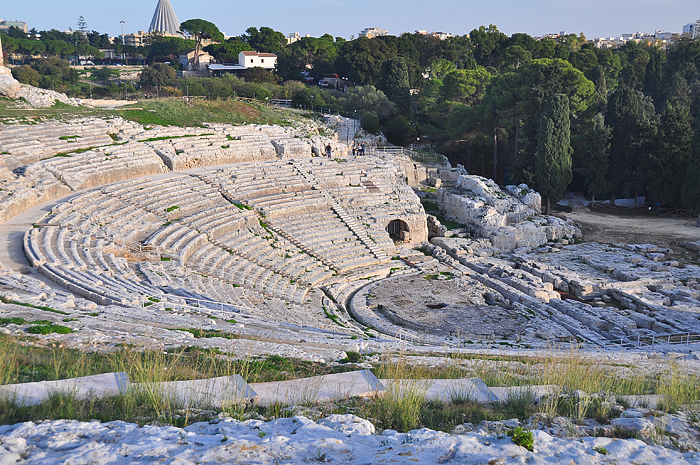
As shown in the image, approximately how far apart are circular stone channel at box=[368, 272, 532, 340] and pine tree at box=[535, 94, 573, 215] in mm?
11674

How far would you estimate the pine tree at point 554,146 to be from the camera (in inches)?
1247

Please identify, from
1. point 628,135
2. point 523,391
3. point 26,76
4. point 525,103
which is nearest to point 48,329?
point 523,391

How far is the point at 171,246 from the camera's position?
62.8 ft

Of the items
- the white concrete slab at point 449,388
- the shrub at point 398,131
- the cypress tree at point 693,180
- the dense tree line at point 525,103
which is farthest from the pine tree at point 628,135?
the white concrete slab at point 449,388

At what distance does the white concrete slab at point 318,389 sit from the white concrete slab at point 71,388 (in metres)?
1.51

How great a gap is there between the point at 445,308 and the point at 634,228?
15.6 meters

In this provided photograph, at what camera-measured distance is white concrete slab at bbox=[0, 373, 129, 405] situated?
5680 millimetres

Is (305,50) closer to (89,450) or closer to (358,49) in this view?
(358,49)

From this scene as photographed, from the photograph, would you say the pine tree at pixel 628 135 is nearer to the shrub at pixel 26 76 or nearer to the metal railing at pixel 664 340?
the metal railing at pixel 664 340

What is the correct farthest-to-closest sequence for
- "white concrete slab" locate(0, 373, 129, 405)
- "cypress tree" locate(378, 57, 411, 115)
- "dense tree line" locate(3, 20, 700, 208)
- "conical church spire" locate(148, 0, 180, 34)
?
"conical church spire" locate(148, 0, 180, 34), "cypress tree" locate(378, 57, 411, 115), "dense tree line" locate(3, 20, 700, 208), "white concrete slab" locate(0, 373, 129, 405)

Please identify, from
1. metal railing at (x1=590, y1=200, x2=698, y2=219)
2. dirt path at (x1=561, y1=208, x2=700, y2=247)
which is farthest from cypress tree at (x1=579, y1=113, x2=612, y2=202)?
dirt path at (x1=561, y1=208, x2=700, y2=247)

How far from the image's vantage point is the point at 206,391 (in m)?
6.31

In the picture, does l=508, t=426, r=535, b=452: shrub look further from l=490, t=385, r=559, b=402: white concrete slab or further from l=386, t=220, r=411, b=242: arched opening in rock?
l=386, t=220, r=411, b=242: arched opening in rock

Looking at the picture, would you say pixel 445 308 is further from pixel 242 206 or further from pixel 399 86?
pixel 399 86
